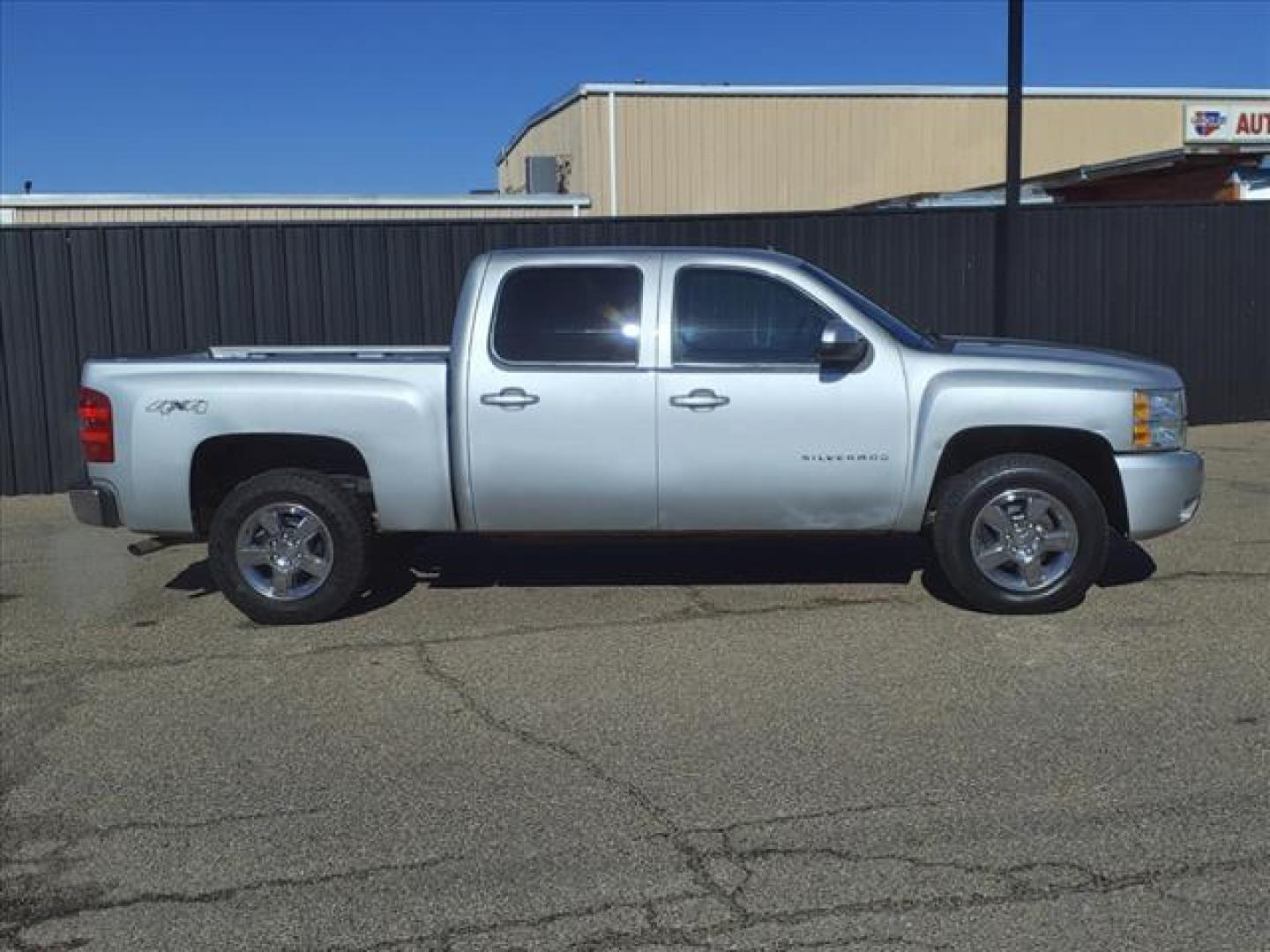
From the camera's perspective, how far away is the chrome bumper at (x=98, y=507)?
7.03 m

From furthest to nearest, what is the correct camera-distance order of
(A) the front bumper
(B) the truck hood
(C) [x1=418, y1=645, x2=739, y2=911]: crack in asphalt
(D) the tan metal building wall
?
1. (D) the tan metal building wall
2. (B) the truck hood
3. (A) the front bumper
4. (C) [x1=418, y1=645, x2=739, y2=911]: crack in asphalt

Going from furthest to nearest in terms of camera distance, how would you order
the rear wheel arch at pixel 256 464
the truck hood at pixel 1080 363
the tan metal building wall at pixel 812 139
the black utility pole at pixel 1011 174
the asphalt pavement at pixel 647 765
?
the tan metal building wall at pixel 812 139
the black utility pole at pixel 1011 174
the rear wheel arch at pixel 256 464
the truck hood at pixel 1080 363
the asphalt pavement at pixel 647 765

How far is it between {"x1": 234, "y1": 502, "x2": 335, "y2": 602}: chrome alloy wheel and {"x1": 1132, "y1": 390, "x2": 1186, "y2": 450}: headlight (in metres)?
4.02

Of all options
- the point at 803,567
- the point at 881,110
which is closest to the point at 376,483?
the point at 803,567

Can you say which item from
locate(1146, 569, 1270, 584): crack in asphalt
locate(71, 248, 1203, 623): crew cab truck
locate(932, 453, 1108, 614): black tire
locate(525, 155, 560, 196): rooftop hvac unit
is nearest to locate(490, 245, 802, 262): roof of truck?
locate(71, 248, 1203, 623): crew cab truck

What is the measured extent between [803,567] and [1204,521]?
3024mm

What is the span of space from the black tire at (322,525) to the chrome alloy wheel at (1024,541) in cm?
304

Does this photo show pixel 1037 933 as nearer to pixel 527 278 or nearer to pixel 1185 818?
pixel 1185 818

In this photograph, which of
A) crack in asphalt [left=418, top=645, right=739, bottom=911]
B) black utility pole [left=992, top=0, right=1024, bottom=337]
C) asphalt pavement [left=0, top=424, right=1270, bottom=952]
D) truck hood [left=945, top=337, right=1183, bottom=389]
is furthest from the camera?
black utility pole [left=992, top=0, right=1024, bottom=337]

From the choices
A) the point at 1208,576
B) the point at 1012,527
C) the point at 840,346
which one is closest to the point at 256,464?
the point at 840,346

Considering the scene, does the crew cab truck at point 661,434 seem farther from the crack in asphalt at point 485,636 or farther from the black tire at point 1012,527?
the crack in asphalt at point 485,636

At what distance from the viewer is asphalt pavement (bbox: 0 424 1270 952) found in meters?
3.89

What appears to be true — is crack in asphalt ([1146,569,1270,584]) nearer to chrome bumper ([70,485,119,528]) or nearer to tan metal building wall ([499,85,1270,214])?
chrome bumper ([70,485,119,528])

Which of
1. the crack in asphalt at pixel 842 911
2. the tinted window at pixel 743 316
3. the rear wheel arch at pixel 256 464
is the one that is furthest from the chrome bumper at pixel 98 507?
the crack in asphalt at pixel 842 911
